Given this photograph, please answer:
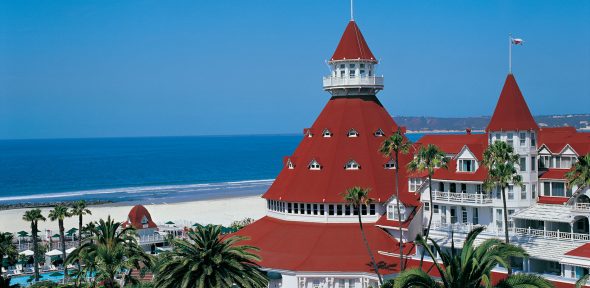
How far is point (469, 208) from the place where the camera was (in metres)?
52.8

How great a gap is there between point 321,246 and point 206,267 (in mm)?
19576

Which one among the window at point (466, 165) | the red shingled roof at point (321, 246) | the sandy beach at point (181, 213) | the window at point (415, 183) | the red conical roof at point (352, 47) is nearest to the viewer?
the red shingled roof at point (321, 246)

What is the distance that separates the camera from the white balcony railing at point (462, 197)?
5116cm

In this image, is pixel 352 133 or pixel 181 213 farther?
pixel 181 213

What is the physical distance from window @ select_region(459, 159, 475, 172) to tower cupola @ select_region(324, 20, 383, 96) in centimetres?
1411

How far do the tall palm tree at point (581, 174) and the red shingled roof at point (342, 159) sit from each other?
13163 mm

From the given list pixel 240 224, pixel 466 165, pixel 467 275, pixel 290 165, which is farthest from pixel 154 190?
pixel 467 275

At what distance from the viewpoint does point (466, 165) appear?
175 feet

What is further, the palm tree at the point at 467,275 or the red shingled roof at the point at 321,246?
the red shingled roof at the point at 321,246

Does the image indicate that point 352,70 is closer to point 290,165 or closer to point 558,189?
point 290,165

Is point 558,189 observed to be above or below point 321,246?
above

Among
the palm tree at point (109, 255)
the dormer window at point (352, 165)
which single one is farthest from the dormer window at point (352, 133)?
the palm tree at point (109, 255)

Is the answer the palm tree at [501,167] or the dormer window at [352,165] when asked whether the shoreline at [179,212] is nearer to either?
the dormer window at [352,165]

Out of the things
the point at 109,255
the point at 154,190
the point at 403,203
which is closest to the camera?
the point at 109,255
